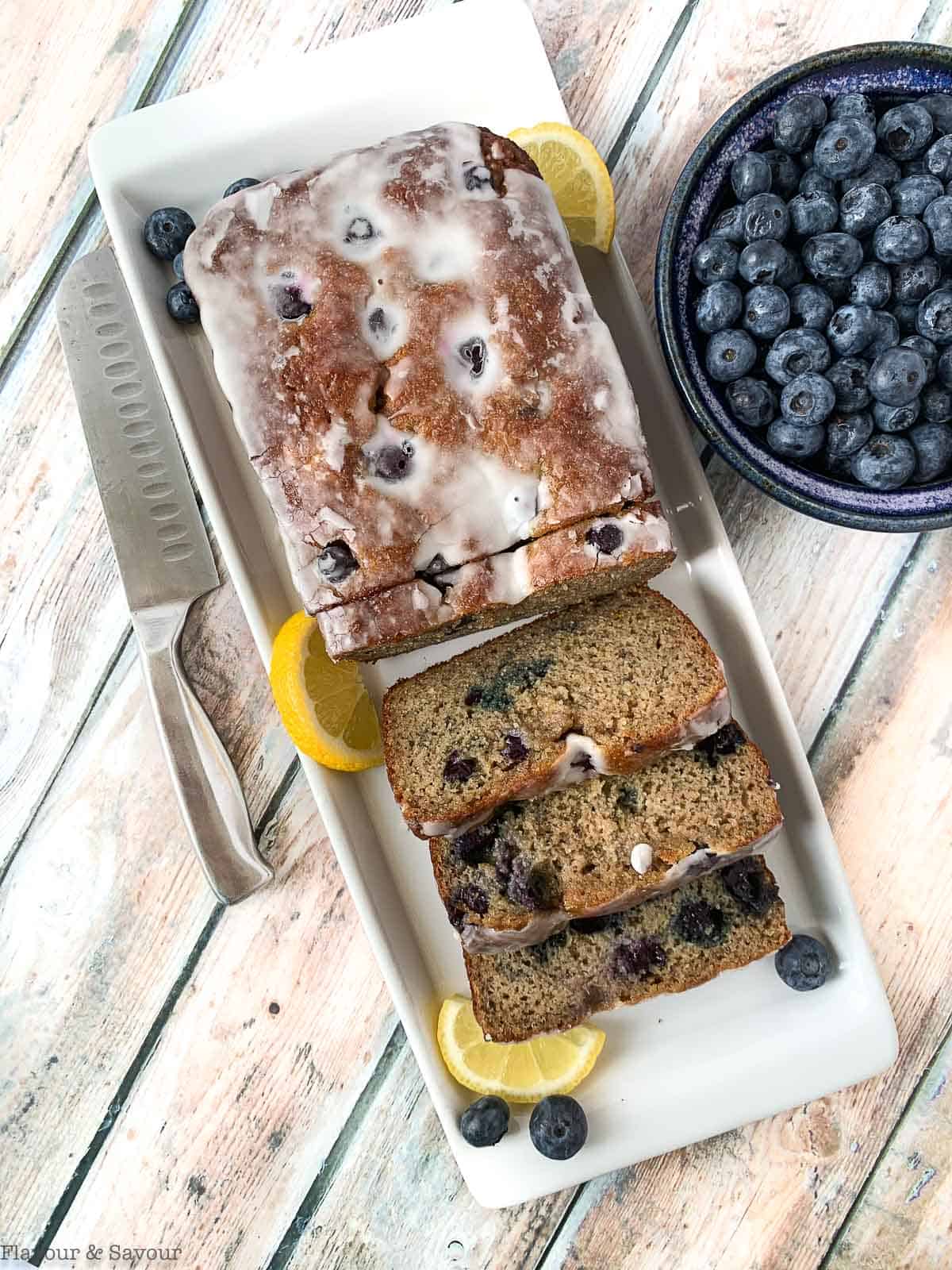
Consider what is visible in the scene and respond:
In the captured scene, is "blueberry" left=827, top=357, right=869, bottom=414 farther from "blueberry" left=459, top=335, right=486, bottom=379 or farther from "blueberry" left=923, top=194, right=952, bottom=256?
"blueberry" left=459, top=335, right=486, bottom=379

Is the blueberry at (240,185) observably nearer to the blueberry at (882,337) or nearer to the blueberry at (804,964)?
the blueberry at (882,337)

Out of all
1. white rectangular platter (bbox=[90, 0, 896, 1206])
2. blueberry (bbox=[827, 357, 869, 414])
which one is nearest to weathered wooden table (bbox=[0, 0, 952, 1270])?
white rectangular platter (bbox=[90, 0, 896, 1206])

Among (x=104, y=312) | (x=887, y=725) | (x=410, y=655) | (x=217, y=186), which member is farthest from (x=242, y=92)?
(x=887, y=725)

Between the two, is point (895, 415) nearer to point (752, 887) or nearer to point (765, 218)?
point (765, 218)

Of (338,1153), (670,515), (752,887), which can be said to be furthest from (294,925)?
(670,515)

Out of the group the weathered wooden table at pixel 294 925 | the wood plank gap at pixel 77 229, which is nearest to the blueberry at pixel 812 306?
the weathered wooden table at pixel 294 925

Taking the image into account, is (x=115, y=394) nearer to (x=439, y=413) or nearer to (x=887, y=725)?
(x=439, y=413)
